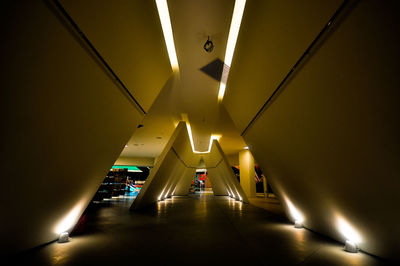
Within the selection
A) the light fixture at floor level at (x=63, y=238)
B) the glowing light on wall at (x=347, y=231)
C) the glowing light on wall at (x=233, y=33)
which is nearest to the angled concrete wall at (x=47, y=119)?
the light fixture at floor level at (x=63, y=238)

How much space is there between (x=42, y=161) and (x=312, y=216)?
4.66 meters

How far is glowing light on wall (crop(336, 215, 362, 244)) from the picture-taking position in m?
2.69

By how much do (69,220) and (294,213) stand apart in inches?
192

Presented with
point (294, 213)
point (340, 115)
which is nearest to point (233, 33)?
point (340, 115)

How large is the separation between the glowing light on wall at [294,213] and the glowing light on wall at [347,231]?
1309 mm

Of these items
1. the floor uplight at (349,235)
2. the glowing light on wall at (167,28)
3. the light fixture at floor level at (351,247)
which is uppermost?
the glowing light on wall at (167,28)

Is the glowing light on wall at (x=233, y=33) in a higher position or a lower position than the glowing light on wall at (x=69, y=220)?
higher

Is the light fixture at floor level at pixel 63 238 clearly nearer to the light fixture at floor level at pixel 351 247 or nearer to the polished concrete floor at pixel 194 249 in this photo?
the polished concrete floor at pixel 194 249

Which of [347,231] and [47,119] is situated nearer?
[47,119]

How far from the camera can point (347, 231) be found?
2828mm

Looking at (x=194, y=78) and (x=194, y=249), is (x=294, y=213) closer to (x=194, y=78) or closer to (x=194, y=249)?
(x=194, y=249)

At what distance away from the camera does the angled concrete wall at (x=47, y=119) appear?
4.67 ft

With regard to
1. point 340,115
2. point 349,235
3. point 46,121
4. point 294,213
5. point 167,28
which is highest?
point 167,28

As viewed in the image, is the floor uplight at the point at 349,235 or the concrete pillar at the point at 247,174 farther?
the concrete pillar at the point at 247,174
